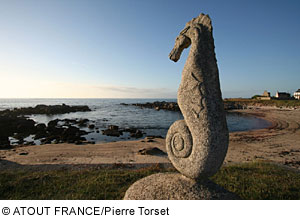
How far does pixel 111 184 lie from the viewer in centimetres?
564

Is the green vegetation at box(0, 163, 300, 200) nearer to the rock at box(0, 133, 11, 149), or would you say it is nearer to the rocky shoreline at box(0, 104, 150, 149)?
the rocky shoreline at box(0, 104, 150, 149)

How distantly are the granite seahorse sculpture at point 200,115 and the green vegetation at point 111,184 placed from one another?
7.86 ft

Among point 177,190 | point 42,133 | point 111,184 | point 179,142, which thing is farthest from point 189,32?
point 42,133

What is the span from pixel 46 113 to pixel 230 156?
49938 mm

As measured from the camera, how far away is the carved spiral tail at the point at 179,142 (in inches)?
133

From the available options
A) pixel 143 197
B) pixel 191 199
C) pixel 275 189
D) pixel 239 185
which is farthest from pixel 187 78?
pixel 275 189

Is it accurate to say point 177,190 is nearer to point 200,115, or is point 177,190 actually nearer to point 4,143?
point 200,115

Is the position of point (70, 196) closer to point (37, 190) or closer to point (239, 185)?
point (37, 190)

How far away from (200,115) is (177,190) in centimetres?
153

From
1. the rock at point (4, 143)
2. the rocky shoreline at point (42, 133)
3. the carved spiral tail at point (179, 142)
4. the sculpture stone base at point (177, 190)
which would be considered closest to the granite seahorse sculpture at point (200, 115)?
the carved spiral tail at point (179, 142)

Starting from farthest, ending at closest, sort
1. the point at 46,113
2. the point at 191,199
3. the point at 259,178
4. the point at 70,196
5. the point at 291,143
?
the point at 46,113
the point at 291,143
the point at 259,178
the point at 70,196
the point at 191,199

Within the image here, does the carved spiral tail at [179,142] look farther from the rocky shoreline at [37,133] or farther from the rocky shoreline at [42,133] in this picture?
the rocky shoreline at [37,133]

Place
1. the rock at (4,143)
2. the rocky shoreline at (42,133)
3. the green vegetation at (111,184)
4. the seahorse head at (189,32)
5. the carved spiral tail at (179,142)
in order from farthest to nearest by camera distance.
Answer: the rocky shoreline at (42,133) < the rock at (4,143) < the green vegetation at (111,184) < the seahorse head at (189,32) < the carved spiral tail at (179,142)

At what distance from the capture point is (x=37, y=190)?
526cm
